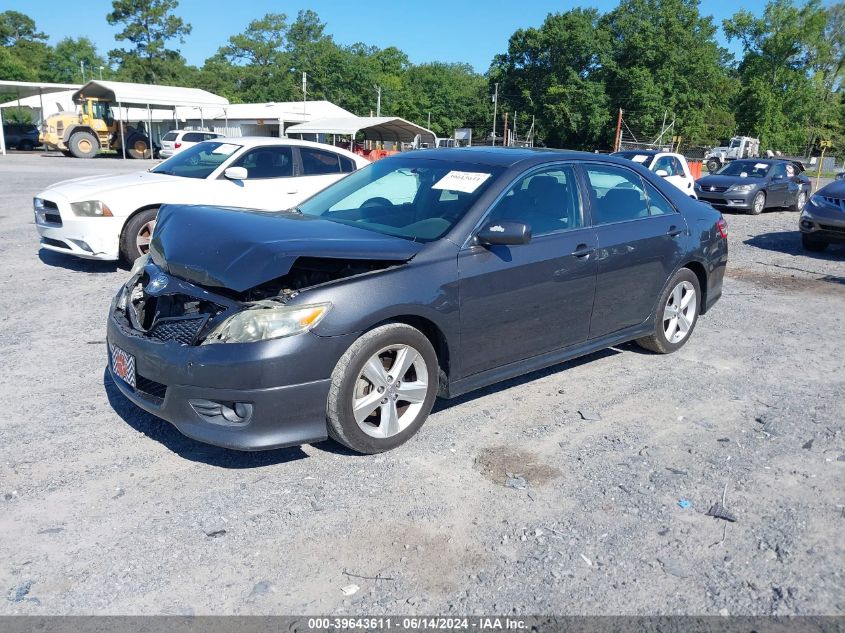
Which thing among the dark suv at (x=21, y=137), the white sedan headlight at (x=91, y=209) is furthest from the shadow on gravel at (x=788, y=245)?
the dark suv at (x=21, y=137)

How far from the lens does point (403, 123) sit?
111 ft

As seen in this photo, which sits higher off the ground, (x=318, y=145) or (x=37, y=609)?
(x=318, y=145)

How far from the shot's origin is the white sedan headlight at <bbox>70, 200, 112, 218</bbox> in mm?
7656

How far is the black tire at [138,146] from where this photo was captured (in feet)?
118

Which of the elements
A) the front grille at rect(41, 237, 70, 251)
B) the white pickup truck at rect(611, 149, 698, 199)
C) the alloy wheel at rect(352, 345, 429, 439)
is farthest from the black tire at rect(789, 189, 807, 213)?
the alloy wheel at rect(352, 345, 429, 439)

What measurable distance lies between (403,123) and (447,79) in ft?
229

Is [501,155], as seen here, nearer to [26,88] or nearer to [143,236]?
[143,236]

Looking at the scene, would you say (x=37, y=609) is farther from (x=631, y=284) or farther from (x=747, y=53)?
(x=747, y=53)

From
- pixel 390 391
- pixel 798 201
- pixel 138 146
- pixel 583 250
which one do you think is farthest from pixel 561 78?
pixel 390 391

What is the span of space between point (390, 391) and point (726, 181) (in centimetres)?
1654

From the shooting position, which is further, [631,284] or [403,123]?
[403,123]

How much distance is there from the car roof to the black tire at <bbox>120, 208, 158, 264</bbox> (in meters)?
4.07

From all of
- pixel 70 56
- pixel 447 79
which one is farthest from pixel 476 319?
pixel 70 56

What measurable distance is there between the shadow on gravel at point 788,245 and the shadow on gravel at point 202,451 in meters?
10.7
